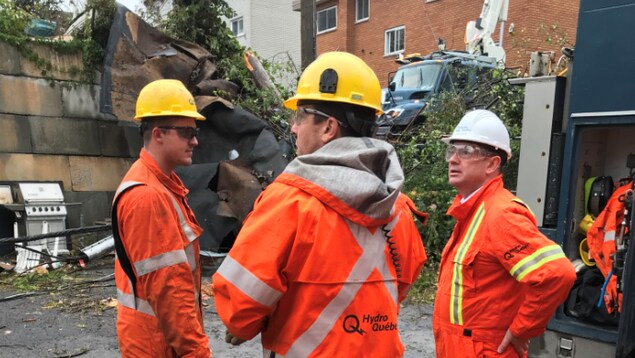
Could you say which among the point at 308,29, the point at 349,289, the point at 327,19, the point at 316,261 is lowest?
the point at 349,289

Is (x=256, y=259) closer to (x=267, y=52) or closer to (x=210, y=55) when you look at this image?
(x=210, y=55)

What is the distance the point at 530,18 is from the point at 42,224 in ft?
56.7

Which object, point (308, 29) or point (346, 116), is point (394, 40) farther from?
point (346, 116)

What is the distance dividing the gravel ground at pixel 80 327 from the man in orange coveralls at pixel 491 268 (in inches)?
84.2

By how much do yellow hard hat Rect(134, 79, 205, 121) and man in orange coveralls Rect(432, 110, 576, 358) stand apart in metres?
1.55

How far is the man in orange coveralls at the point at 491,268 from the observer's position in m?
2.29

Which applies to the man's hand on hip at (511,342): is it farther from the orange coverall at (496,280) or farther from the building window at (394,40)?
the building window at (394,40)

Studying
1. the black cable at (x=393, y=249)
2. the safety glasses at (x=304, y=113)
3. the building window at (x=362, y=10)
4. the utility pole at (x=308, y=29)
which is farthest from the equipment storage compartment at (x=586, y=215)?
the building window at (x=362, y=10)

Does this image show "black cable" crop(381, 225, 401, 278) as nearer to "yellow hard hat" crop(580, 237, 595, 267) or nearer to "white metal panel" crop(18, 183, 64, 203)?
"yellow hard hat" crop(580, 237, 595, 267)

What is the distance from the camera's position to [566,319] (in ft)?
11.8

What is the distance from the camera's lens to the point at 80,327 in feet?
15.5

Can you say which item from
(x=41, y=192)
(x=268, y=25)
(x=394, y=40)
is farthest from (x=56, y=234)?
(x=268, y=25)

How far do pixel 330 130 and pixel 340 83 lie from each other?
165 mm

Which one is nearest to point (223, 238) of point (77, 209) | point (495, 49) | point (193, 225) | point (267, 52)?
point (77, 209)
